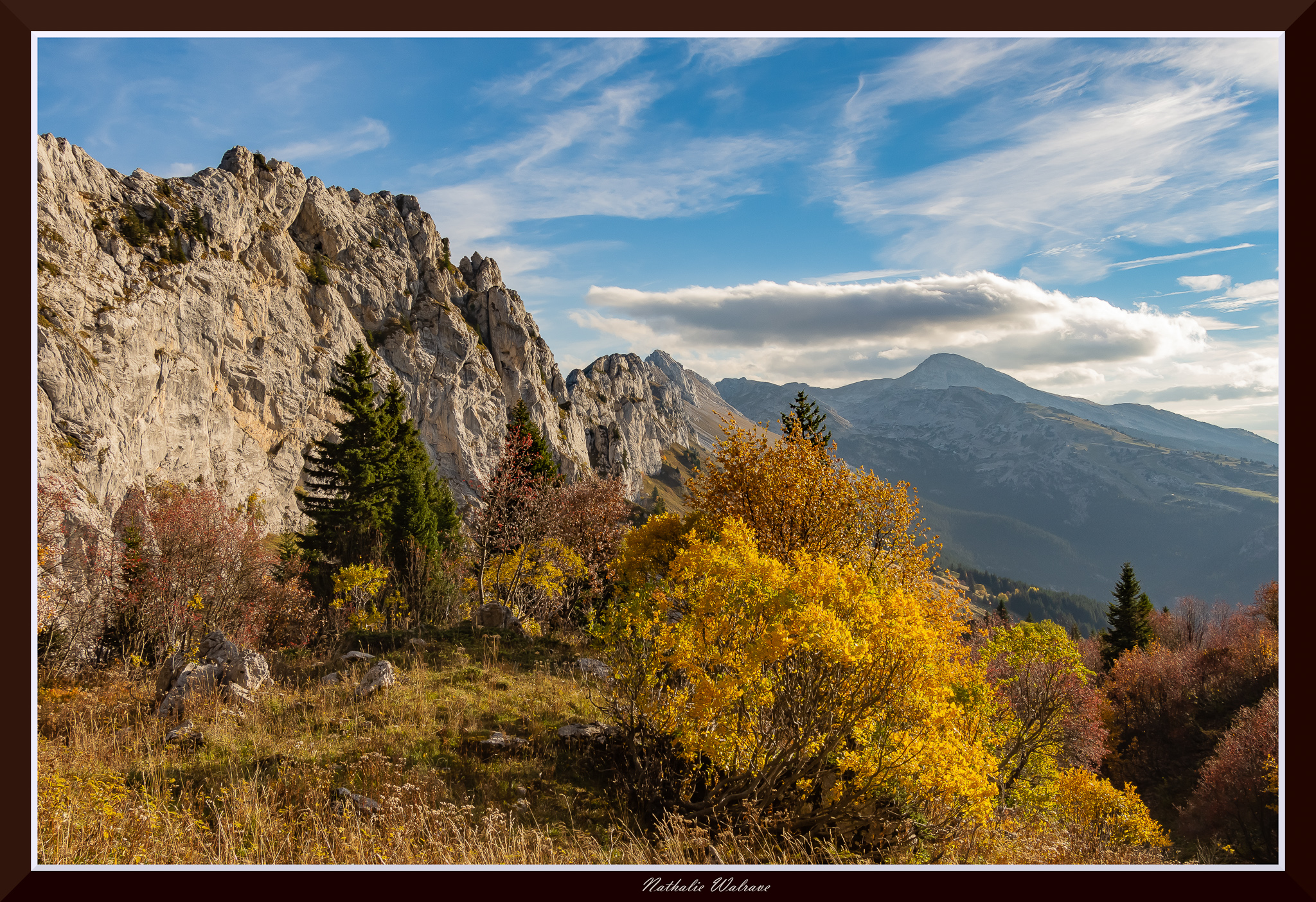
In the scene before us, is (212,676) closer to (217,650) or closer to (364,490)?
(217,650)

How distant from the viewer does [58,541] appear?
15281mm

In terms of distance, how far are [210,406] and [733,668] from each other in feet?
264

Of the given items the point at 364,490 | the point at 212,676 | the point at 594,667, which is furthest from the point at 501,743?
the point at 364,490

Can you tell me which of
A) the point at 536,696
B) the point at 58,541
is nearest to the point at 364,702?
the point at 536,696

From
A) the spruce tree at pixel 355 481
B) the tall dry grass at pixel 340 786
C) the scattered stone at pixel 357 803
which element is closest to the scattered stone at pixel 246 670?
the tall dry grass at pixel 340 786

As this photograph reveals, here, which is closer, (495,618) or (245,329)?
(495,618)

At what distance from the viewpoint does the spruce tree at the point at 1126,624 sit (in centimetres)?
5612

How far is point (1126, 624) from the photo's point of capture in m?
56.7

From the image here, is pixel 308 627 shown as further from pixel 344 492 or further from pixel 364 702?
pixel 364 702

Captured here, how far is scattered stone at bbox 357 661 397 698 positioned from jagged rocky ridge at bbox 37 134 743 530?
17.9m

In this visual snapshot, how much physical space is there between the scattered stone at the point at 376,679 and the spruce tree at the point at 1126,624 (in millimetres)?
65666

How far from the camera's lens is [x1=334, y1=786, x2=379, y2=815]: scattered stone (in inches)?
304

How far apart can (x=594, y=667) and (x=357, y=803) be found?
24.2 feet

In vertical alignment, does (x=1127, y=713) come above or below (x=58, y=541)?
below
